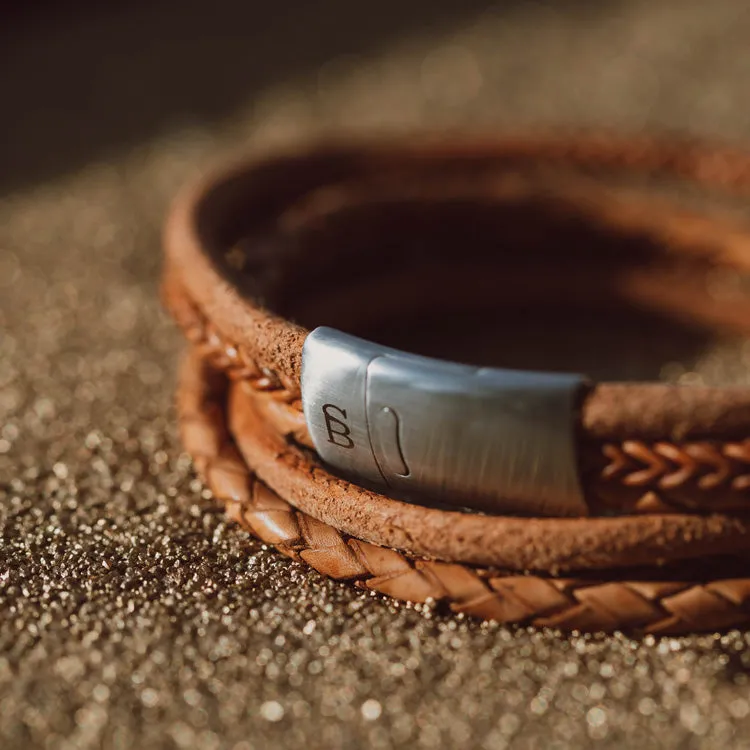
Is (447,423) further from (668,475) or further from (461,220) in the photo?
(461,220)

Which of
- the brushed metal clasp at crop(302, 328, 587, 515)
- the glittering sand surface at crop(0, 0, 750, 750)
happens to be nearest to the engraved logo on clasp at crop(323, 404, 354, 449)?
the brushed metal clasp at crop(302, 328, 587, 515)

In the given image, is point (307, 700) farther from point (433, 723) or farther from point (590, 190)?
point (590, 190)

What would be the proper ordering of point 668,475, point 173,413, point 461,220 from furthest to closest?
point 461,220, point 173,413, point 668,475

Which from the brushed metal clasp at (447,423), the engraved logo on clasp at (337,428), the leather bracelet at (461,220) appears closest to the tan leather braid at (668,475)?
the brushed metal clasp at (447,423)

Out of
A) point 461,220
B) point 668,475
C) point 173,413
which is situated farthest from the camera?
point 461,220

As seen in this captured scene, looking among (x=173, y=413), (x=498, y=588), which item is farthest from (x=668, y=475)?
(x=173, y=413)

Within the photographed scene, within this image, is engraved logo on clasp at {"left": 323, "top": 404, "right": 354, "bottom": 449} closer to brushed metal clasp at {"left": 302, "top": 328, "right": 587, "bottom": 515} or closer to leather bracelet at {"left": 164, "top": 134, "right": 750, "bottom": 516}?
brushed metal clasp at {"left": 302, "top": 328, "right": 587, "bottom": 515}

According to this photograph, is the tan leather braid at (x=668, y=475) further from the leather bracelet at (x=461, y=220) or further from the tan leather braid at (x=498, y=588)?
the leather bracelet at (x=461, y=220)
